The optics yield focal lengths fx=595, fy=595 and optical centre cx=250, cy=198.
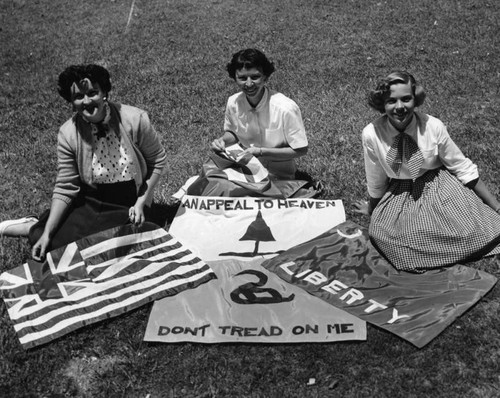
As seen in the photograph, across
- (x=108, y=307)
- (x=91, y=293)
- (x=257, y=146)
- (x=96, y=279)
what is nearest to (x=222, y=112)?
(x=257, y=146)

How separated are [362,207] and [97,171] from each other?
2264 mm

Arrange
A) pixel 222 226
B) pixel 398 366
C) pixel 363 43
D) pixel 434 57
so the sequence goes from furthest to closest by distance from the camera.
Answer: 1. pixel 363 43
2. pixel 434 57
3. pixel 222 226
4. pixel 398 366

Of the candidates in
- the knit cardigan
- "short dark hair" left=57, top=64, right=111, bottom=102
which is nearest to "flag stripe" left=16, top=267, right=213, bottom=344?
the knit cardigan

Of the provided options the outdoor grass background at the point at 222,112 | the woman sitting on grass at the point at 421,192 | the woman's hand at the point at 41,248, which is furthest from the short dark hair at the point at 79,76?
the woman sitting on grass at the point at 421,192

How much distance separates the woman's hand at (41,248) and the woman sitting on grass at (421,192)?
2.50 m

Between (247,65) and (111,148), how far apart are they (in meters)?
1.38

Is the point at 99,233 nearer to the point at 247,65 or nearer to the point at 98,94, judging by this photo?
the point at 98,94

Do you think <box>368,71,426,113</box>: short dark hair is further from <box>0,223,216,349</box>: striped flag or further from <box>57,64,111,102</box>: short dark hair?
<box>57,64,111,102</box>: short dark hair

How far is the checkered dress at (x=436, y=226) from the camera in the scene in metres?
4.27

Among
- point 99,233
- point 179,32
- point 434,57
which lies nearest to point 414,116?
point 99,233

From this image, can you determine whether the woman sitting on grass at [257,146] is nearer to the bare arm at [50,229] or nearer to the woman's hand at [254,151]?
the woman's hand at [254,151]

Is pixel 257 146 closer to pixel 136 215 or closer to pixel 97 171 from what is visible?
pixel 136 215

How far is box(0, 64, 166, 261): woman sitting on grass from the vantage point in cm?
456

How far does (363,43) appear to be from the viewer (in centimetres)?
1011
